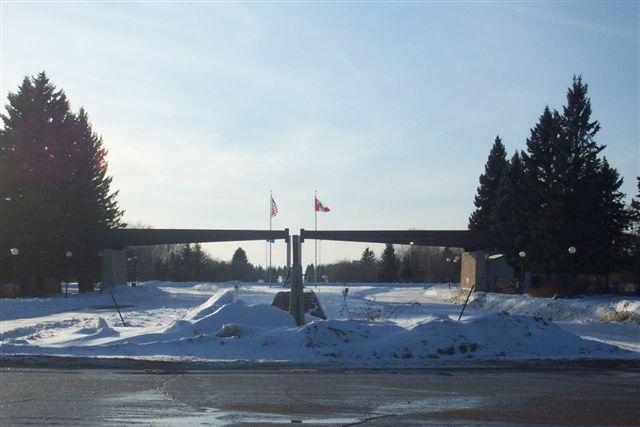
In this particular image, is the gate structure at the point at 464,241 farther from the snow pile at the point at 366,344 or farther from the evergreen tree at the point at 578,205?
the snow pile at the point at 366,344

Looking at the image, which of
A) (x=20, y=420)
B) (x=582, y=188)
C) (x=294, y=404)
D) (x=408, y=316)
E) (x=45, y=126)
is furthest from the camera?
(x=45, y=126)

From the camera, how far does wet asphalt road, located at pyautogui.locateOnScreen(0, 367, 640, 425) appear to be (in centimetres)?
952

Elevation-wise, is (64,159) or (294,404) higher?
(64,159)

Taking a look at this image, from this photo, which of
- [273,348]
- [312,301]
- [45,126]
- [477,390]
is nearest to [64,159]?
[45,126]

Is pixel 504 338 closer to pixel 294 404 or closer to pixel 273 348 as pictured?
pixel 273 348

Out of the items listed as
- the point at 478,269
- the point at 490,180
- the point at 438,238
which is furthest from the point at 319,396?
the point at 490,180

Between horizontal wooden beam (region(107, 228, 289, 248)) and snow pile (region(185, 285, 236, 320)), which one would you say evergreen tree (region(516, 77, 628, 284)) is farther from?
snow pile (region(185, 285, 236, 320))

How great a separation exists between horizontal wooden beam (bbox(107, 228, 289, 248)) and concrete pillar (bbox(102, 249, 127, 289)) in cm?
80

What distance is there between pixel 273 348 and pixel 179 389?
17.2ft

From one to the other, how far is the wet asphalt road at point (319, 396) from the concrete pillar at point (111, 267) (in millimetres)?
41867

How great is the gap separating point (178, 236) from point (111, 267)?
1215 centimetres

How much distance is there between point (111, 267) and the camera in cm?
5609

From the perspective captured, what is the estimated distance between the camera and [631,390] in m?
12.0

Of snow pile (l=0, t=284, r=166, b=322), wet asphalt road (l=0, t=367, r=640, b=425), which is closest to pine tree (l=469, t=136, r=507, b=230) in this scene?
snow pile (l=0, t=284, r=166, b=322)
